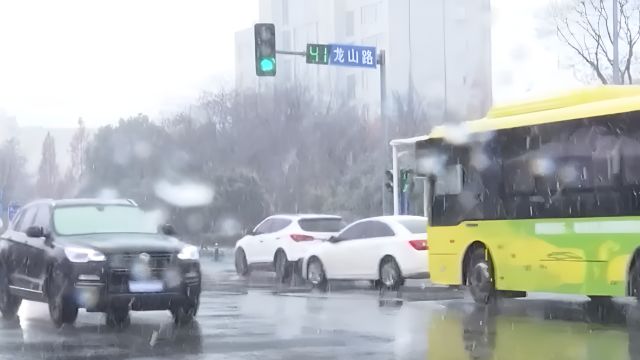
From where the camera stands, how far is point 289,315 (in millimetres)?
14375

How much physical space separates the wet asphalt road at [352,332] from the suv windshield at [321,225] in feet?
19.1

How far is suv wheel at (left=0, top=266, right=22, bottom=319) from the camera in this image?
14562 millimetres

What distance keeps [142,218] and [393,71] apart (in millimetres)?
47916

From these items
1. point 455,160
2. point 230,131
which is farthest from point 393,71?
point 455,160

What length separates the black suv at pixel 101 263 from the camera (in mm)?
12125

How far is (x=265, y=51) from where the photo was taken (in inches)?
885

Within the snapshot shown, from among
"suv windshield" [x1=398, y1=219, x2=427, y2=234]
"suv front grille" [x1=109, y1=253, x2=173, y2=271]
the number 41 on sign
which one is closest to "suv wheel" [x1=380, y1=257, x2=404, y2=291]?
"suv windshield" [x1=398, y1=219, x2=427, y2=234]

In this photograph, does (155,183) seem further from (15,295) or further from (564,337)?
(564,337)

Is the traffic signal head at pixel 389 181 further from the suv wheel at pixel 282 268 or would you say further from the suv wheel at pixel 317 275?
the suv wheel at pixel 317 275

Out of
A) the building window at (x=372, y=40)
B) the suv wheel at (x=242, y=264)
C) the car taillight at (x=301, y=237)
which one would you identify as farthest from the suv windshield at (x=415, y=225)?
the building window at (x=372, y=40)

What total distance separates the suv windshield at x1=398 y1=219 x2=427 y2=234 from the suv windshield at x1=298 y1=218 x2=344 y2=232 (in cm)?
425

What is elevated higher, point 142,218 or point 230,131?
point 230,131

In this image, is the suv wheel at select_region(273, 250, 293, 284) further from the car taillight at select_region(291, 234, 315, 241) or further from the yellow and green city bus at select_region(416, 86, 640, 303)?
the yellow and green city bus at select_region(416, 86, 640, 303)

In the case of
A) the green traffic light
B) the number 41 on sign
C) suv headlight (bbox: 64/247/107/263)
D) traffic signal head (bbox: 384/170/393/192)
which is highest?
the number 41 on sign
